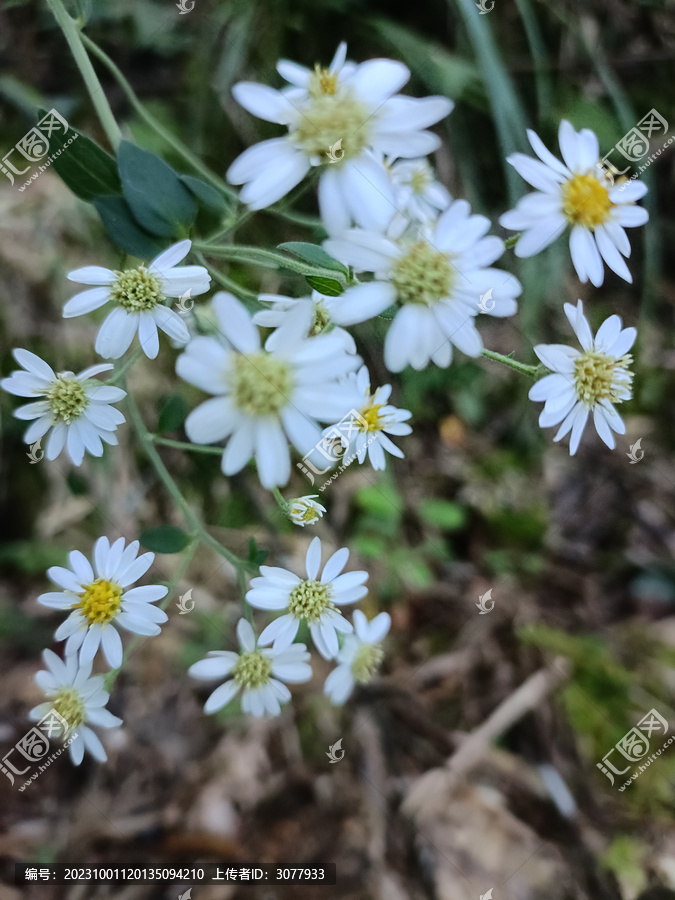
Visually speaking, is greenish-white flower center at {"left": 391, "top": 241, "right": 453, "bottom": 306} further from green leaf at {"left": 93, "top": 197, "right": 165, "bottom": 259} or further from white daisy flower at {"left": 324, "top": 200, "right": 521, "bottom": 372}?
green leaf at {"left": 93, "top": 197, "right": 165, "bottom": 259}

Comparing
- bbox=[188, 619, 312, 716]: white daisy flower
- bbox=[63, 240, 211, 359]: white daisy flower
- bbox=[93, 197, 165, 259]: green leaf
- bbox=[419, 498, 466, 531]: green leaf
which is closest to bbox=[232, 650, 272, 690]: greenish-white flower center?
bbox=[188, 619, 312, 716]: white daisy flower

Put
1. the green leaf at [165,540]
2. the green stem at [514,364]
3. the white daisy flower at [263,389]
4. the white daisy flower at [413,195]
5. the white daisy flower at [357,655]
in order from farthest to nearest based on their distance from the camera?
1. the white daisy flower at [357,655]
2. the green leaf at [165,540]
3. the green stem at [514,364]
4. the white daisy flower at [413,195]
5. the white daisy flower at [263,389]

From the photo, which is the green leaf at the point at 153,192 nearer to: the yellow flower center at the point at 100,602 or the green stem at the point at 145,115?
the green stem at the point at 145,115

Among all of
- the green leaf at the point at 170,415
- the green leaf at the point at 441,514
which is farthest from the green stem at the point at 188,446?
the green leaf at the point at 441,514

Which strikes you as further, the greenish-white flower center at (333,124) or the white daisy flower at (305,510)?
the white daisy flower at (305,510)

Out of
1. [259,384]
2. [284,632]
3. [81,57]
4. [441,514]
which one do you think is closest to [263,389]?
[259,384]
